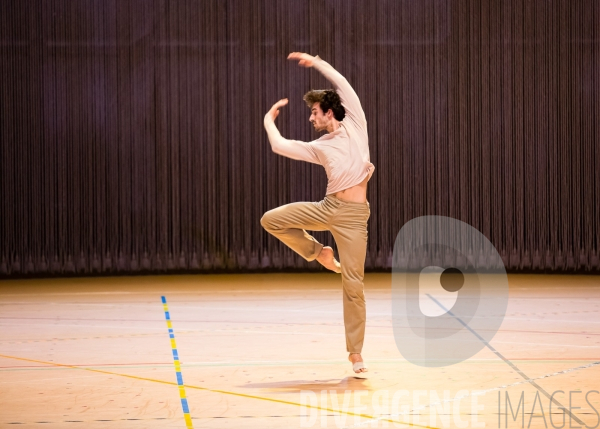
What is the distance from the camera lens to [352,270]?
4387mm

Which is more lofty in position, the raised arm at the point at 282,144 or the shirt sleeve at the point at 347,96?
the shirt sleeve at the point at 347,96

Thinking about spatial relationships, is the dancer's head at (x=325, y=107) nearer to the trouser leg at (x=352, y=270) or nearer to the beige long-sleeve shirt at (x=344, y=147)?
the beige long-sleeve shirt at (x=344, y=147)

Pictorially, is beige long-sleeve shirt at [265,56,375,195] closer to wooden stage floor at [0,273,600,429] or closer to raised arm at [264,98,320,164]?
raised arm at [264,98,320,164]

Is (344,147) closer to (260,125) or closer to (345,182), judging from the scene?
(345,182)

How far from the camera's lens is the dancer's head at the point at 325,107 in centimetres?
436

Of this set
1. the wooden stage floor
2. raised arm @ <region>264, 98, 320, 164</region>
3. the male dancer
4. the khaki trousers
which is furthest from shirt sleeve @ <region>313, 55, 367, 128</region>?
the wooden stage floor

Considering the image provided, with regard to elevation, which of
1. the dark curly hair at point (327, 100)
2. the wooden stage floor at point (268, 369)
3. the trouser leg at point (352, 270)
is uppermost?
the dark curly hair at point (327, 100)

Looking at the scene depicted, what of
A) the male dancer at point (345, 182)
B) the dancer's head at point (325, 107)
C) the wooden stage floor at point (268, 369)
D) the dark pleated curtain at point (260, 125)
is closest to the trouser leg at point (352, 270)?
the male dancer at point (345, 182)

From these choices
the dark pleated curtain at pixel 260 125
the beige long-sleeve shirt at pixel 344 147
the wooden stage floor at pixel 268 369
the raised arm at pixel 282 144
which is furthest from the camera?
the dark pleated curtain at pixel 260 125

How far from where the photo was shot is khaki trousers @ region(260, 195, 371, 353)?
438 centimetres

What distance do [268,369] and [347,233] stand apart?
847mm

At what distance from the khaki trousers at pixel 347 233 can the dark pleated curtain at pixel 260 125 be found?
5963 millimetres

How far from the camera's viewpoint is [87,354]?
5.11m

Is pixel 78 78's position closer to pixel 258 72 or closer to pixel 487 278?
pixel 258 72
